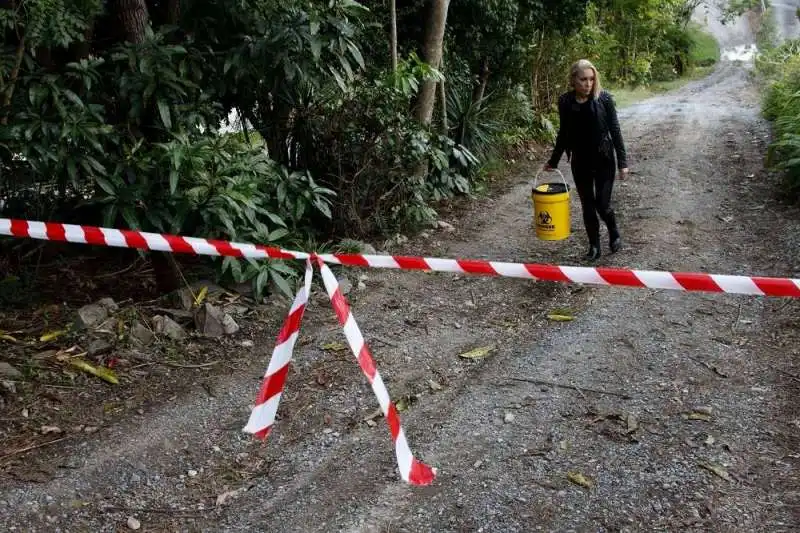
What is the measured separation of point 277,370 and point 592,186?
3712mm

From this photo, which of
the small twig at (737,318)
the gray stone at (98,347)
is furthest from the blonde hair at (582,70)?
the gray stone at (98,347)

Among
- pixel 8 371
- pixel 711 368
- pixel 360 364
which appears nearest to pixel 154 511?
pixel 360 364

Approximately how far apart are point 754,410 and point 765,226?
3.96 meters

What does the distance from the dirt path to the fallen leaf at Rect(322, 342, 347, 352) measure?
0.03 meters

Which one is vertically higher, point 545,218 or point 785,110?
point 545,218

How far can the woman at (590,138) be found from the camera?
6.14m

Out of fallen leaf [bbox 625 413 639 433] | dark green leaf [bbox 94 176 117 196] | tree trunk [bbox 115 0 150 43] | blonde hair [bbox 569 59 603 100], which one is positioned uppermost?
tree trunk [bbox 115 0 150 43]

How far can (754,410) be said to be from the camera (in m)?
4.12

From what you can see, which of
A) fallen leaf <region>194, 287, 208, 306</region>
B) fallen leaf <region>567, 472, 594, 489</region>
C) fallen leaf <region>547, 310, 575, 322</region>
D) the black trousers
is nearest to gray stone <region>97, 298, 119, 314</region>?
fallen leaf <region>194, 287, 208, 306</region>

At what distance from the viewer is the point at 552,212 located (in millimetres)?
6332

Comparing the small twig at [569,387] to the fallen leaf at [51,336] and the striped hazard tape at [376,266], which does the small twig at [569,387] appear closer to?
the striped hazard tape at [376,266]

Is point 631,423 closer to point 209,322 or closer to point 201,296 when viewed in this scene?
point 209,322

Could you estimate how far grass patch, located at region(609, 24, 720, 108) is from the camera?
2140 centimetres

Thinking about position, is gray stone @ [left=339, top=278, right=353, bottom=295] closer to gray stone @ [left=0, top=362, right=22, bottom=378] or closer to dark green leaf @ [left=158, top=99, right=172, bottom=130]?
dark green leaf @ [left=158, top=99, right=172, bottom=130]
